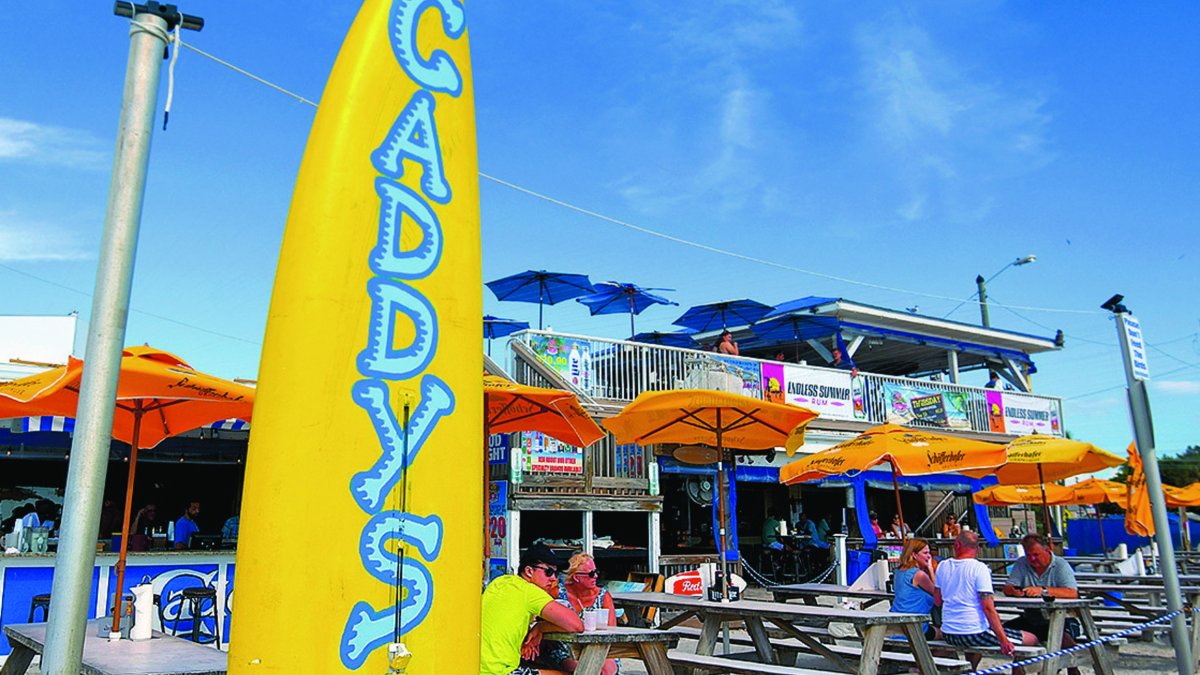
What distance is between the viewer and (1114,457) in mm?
10570

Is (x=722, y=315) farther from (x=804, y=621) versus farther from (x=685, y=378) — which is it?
(x=804, y=621)

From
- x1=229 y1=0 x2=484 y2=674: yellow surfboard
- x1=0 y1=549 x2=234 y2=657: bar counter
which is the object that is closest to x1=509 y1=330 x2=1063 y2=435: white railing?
x1=0 y1=549 x2=234 y2=657: bar counter

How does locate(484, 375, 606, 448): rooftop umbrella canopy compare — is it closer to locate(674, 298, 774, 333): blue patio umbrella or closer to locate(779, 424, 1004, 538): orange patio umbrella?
locate(779, 424, 1004, 538): orange patio umbrella

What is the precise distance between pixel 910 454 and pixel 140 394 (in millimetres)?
7467

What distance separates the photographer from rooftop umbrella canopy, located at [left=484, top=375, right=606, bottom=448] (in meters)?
8.59

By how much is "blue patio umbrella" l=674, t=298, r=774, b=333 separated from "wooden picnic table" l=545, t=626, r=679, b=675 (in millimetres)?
13097

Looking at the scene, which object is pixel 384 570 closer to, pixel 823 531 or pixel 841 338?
pixel 823 531

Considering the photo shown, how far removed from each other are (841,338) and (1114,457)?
9688 millimetres

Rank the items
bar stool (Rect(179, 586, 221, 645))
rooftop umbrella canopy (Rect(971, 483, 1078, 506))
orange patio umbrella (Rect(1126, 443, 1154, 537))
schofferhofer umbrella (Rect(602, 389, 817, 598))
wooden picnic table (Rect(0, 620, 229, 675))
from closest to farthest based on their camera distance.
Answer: wooden picnic table (Rect(0, 620, 229, 675))
bar stool (Rect(179, 586, 221, 645))
schofferhofer umbrella (Rect(602, 389, 817, 598))
orange patio umbrella (Rect(1126, 443, 1154, 537))
rooftop umbrella canopy (Rect(971, 483, 1078, 506))

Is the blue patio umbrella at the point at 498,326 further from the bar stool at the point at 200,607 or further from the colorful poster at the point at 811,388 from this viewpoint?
the bar stool at the point at 200,607

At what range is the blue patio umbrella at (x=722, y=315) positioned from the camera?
59.9ft

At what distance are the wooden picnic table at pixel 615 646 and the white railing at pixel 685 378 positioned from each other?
8.69m

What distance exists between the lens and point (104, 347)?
3338 mm

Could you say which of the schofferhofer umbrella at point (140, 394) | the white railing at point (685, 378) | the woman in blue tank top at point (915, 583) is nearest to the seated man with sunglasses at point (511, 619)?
the schofferhofer umbrella at point (140, 394)
